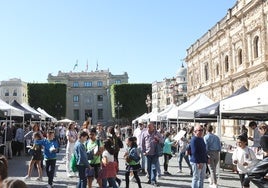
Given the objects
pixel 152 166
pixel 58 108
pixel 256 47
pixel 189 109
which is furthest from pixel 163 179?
pixel 58 108

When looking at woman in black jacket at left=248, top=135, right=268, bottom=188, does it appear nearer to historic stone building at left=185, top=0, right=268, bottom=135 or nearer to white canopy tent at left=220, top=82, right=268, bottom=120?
white canopy tent at left=220, top=82, right=268, bottom=120

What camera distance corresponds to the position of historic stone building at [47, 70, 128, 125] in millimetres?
89688

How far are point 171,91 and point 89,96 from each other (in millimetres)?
20399

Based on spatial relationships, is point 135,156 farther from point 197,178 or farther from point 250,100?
point 250,100

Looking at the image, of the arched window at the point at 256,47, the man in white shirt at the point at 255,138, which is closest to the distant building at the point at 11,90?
the arched window at the point at 256,47

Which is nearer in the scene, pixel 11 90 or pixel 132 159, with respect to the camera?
pixel 132 159

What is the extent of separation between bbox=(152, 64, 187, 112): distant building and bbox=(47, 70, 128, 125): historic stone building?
1165 centimetres

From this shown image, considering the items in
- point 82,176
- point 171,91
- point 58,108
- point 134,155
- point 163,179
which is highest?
point 171,91

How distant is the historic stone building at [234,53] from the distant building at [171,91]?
68.3 ft

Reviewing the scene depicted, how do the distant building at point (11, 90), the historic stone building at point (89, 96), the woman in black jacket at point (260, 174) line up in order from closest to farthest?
the woman in black jacket at point (260, 174) < the historic stone building at point (89, 96) < the distant building at point (11, 90)

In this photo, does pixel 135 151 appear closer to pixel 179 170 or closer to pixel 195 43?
pixel 179 170

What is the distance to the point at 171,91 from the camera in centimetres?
8306

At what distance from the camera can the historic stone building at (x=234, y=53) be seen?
25.5 metres

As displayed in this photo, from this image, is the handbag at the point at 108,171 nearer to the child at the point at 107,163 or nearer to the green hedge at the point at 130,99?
the child at the point at 107,163
